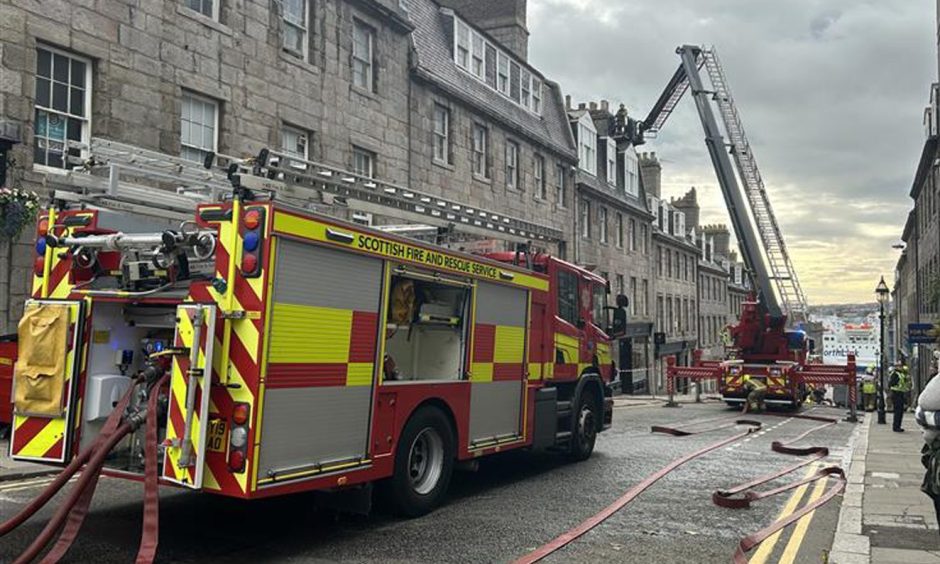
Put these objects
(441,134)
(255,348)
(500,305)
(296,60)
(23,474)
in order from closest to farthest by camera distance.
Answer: (255,348) → (23,474) → (500,305) → (296,60) → (441,134)

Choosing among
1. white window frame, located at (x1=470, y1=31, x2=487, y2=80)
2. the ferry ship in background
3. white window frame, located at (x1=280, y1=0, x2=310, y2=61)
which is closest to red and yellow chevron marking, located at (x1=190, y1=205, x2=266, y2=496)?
white window frame, located at (x1=280, y1=0, x2=310, y2=61)

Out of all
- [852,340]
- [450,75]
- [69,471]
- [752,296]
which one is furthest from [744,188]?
[852,340]

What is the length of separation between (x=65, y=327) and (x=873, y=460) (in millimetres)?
11139

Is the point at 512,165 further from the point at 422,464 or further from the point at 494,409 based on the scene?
the point at 422,464

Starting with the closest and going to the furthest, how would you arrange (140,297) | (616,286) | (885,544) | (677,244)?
(140,297), (885,544), (616,286), (677,244)

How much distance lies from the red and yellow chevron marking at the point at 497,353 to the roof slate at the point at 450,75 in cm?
1328

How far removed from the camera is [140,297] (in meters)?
6.11

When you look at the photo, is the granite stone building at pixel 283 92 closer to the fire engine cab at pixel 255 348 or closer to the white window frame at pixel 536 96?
the white window frame at pixel 536 96

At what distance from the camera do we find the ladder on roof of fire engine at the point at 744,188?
2308 centimetres

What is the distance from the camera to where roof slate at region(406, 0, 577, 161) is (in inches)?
856

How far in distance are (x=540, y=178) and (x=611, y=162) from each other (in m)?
9.83

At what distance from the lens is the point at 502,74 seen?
86.8 feet

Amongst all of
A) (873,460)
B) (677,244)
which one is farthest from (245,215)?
(677,244)

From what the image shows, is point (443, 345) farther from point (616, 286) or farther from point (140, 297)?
point (616, 286)
